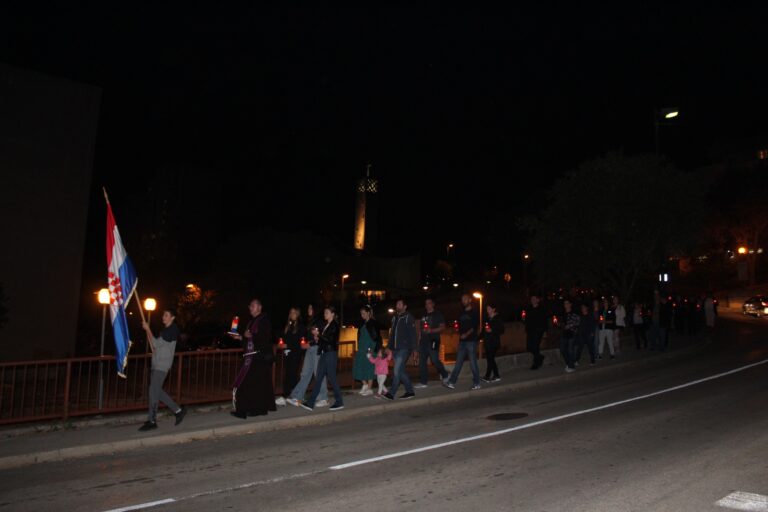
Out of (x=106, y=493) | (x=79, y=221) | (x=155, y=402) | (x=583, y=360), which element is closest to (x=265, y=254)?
(x=79, y=221)

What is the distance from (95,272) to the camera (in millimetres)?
24281

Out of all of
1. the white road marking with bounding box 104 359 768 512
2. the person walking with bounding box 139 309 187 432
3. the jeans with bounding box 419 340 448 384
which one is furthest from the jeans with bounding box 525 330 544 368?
the person walking with bounding box 139 309 187 432

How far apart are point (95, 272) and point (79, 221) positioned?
6784 mm

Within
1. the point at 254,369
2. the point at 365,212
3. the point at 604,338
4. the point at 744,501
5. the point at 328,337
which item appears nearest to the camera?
the point at 744,501

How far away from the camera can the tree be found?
27109mm

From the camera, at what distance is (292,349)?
11.2 m

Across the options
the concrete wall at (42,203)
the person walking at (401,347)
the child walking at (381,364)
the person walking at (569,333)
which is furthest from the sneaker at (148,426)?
the person walking at (569,333)

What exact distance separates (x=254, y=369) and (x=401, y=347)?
124 inches

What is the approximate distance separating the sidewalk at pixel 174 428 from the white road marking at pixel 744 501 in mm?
6183

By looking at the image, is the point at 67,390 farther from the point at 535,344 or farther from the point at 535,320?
the point at 535,344

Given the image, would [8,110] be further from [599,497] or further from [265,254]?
[265,254]

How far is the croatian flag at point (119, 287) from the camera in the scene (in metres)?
9.65

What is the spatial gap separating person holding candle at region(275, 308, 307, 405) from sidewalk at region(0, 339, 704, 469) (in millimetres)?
513

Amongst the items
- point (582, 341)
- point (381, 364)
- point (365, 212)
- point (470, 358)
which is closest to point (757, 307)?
point (582, 341)
